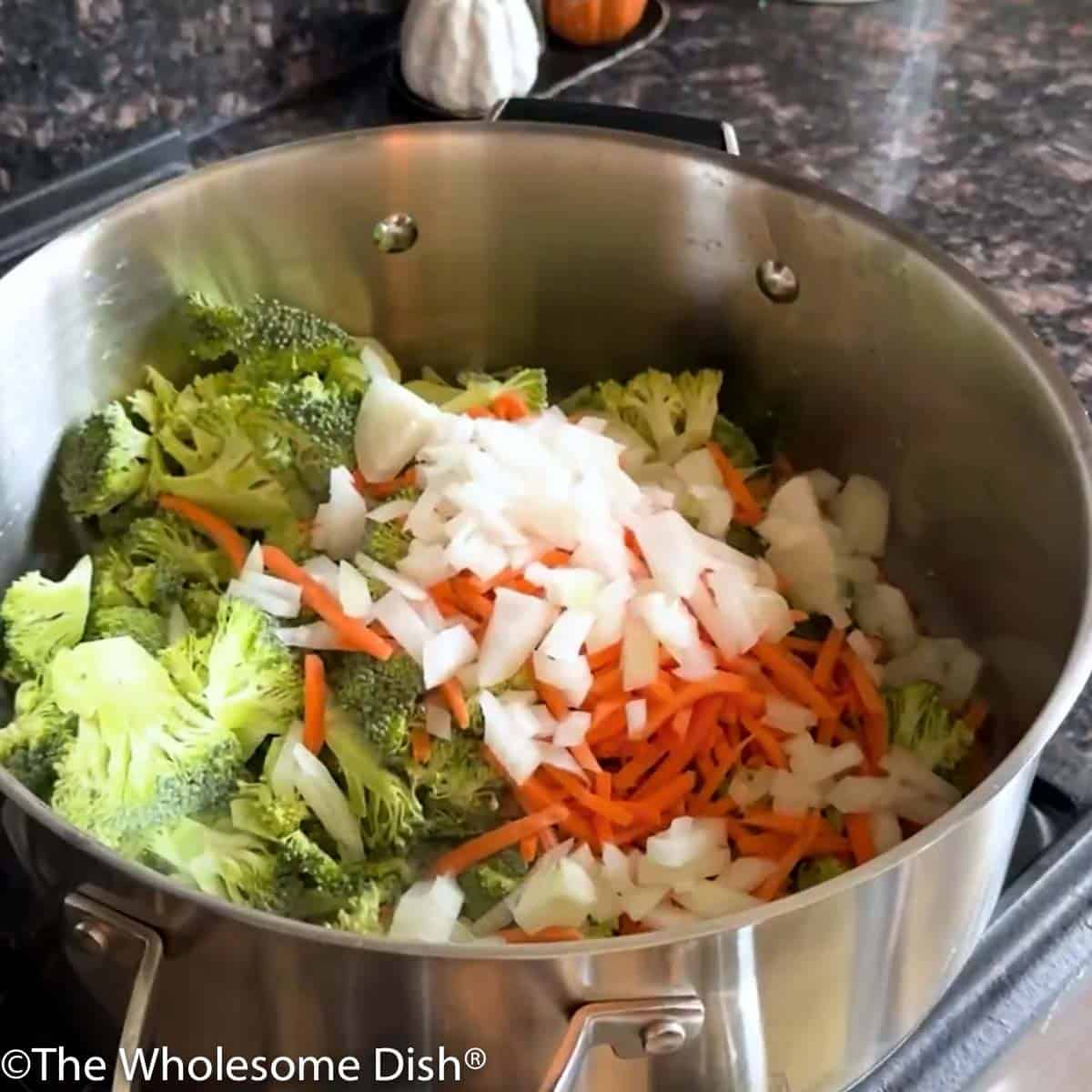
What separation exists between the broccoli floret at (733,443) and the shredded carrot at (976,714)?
0.23m

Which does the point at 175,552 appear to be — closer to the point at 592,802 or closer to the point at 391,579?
the point at 391,579

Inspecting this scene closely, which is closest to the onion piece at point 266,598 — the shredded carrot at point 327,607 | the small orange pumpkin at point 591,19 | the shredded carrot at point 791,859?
the shredded carrot at point 327,607

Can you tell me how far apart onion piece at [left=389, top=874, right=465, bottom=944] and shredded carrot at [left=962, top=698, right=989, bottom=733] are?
0.33m

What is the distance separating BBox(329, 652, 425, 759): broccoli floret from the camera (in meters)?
0.82

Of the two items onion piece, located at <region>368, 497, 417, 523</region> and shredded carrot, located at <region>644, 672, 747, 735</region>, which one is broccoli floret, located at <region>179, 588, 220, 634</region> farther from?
shredded carrot, located at <region>644, 672, 747, 735</region>

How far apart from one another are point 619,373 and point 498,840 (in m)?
0.41

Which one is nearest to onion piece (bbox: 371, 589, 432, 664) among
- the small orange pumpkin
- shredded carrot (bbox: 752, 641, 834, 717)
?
shredded carrot (bbox: 752, 641, 834, 717)

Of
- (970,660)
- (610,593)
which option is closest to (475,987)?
(610,593)

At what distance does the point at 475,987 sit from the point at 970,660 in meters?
0.49

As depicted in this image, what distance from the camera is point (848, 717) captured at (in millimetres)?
904

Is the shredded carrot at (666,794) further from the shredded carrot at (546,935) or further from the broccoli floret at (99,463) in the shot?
the broccoli floret at (99,463)

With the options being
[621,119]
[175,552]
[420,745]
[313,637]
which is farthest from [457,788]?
[621,119]

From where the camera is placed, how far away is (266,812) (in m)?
0.78

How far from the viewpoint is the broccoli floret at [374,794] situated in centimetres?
81
